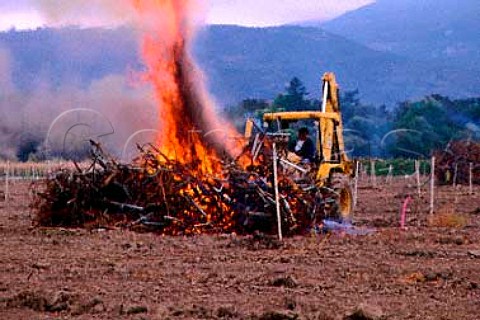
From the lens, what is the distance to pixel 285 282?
12445mm

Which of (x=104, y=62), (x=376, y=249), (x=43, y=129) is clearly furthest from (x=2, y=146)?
(x=376, y=249)

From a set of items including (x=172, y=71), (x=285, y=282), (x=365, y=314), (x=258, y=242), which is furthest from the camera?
(x=172, y=71)

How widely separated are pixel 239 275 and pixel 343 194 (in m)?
9.02

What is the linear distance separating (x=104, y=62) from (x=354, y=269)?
291 ft

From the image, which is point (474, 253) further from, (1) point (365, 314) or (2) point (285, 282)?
(1) point (365, 314)

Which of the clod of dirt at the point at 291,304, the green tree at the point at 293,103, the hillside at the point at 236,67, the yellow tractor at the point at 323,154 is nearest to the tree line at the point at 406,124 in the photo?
the green tree at the point at 293,103

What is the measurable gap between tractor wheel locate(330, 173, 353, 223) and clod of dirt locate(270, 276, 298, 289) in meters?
8.43

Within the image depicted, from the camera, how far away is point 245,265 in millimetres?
14281

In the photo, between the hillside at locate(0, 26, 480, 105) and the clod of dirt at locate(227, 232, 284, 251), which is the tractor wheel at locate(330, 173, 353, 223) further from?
the hillside at locate(0, 26, 480, 105)

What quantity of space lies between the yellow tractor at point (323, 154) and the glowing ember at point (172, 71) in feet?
3.95

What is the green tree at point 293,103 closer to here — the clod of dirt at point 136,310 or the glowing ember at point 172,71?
the glowing ember at point 172,71

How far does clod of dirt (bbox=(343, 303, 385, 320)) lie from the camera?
1012 cm

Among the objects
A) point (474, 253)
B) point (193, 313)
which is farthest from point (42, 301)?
point (474, 253)

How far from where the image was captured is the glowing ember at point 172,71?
2142cm
